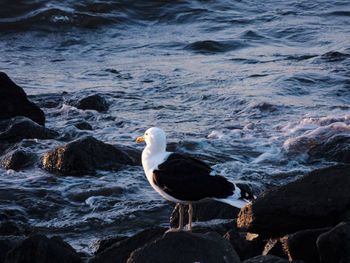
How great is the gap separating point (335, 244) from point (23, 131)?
6.02 m

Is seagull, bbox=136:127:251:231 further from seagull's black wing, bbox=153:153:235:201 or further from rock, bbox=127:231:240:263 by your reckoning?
rock, bbox=127:231:240:263

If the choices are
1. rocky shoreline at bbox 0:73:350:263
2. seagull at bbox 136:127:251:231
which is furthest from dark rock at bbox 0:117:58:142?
seagull at bbox 136:127:251:231

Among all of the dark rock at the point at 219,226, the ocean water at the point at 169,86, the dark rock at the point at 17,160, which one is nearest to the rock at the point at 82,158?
the ocean water at the point at 169,86

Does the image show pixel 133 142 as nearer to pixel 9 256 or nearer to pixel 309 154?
pixel 309 154

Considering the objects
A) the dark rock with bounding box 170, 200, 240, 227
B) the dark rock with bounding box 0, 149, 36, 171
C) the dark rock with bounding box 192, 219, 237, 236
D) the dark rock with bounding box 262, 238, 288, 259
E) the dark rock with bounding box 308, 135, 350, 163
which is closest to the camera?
the dark rock with bounding box 262, 238, 288, 259

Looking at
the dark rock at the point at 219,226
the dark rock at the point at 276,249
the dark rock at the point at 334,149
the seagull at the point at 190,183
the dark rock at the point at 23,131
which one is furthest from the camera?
the dark rock at the point at 23,131

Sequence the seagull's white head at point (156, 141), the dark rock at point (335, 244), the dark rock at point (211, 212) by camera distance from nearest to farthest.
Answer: the dark rock at point (335, 244), the seagull's white head at point (156, 141), the dark rock at point (211, 212)

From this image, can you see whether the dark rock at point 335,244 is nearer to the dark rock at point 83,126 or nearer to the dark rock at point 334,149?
the dark rock at point 334,149

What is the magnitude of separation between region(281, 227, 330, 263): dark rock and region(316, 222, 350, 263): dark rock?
219 millimetres

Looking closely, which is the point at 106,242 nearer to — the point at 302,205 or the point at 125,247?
the point at 125,247

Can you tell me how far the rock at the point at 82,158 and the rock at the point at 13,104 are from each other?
218 centimetres

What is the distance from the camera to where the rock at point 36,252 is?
4.36 meters

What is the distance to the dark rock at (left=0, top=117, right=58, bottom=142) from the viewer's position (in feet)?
29.2

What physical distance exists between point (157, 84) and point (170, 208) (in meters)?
6.28
